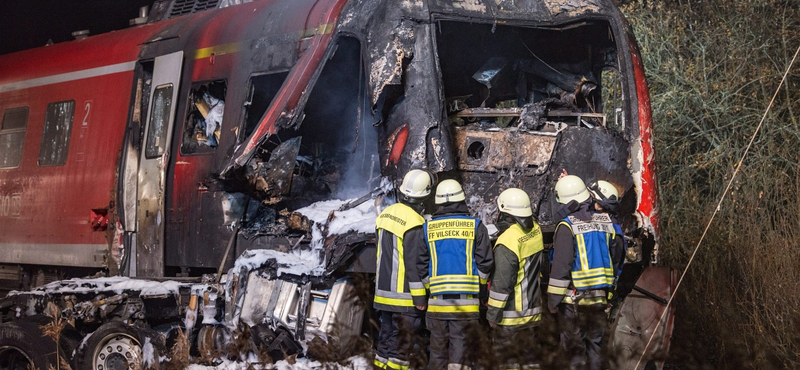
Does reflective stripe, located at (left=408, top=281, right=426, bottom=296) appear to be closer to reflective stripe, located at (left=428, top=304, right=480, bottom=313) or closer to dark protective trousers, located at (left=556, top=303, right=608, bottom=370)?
reflective stripe, located at (left=428, top=304, right=480, bottom=313)

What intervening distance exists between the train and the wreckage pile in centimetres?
128

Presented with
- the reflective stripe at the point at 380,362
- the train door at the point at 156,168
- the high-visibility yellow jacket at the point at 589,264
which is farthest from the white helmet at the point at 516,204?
the train door at the point at 156,168

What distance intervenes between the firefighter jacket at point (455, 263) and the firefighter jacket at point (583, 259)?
50cm

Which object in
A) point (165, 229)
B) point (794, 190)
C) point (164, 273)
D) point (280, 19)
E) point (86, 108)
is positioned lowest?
point (164, 273)

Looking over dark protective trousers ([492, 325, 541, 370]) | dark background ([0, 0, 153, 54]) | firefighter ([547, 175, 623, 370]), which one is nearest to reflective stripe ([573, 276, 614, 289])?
firefighter ([547, 175, 623, 370])

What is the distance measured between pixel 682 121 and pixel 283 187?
21.1 feet

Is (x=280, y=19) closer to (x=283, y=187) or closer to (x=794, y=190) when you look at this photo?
(x=283, y=187)

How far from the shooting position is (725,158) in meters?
9.02

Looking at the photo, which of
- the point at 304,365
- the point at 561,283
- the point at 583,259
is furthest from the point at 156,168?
the point at 583,259

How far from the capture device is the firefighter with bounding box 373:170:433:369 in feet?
15.4

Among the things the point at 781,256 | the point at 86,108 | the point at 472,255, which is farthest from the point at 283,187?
the point at 781,256

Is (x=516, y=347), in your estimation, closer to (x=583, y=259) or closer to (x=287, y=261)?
(x=583, y=259)

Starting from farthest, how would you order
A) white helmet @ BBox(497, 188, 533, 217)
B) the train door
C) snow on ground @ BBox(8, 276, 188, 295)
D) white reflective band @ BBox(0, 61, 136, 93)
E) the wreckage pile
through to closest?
white reflective band @ BBox(0, 61, 136, 93)
the train door
the wreckage pile
snow on ground @ BBox(8, 276, 188, 295)
white helmet @ BBox(497, 188, 533, 217)

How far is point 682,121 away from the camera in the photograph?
9.43 metres
